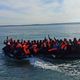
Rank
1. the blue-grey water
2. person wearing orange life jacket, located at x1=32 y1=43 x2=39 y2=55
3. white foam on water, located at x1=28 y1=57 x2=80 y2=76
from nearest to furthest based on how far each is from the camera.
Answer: the blue-grey water < white foam on water, located at x1=28 y1=57 x2=80 y2=76 < person wearing orange life jacket, located at x1=32 y1=43 x2=39 y2=55

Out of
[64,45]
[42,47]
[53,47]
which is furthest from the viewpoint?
[42,47]

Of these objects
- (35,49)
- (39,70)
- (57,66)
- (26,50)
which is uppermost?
(35,49)

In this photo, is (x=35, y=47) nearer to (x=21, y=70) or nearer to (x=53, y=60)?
(x=53, y=60)

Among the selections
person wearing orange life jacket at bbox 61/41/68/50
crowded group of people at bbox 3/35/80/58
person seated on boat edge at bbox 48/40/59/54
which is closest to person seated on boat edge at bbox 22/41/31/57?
crowded group of people at bbox 3/35/80/58

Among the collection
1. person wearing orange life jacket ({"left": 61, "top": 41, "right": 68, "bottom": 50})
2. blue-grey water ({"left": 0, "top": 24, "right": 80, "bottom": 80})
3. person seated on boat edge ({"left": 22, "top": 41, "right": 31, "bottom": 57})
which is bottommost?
blue-grey water ({"left": 0, "top": 24, "right": 80, "bottom": 80})

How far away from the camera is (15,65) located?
23.8m

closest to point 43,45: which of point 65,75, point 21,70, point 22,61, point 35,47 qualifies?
point 35,47

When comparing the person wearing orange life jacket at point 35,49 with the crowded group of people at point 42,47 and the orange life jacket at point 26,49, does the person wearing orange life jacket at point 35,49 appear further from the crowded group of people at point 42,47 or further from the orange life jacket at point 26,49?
the orange life jacket at point 26,49

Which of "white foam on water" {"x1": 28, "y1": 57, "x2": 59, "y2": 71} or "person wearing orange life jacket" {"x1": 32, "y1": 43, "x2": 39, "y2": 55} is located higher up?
"person wearing orange life jacket" {"x1": 32, "y1": 43, "x2": 39, "y2": 55}

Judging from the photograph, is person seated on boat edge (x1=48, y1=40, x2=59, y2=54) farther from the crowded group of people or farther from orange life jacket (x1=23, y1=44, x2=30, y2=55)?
orange life jacket (x1=23, y1=44, x2=30, y2=55)

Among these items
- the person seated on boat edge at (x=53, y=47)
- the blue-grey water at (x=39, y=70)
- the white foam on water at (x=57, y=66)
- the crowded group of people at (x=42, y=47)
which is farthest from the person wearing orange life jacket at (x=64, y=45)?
the white foam on water at (x=57, y=66)

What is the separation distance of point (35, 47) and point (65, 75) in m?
6.55

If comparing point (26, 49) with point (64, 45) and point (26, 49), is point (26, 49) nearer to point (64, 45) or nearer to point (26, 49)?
point (26, 49)

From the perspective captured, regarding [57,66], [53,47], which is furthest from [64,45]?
[57,66]
